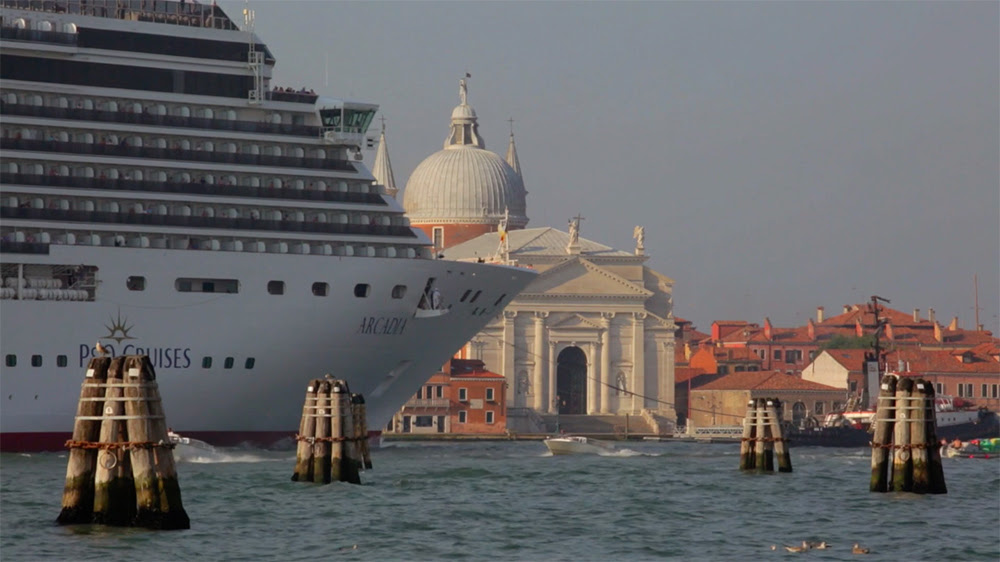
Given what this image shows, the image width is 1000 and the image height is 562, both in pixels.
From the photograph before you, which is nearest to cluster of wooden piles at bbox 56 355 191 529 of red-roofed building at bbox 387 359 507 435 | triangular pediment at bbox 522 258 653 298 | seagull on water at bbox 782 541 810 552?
seagull on water at bbox 782 541 810 552

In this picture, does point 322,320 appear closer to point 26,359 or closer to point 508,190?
point 26,359

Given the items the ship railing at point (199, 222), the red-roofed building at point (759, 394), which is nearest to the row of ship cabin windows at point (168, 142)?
the ship railing at point (199, 222)

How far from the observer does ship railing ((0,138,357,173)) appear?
50500 millimetres

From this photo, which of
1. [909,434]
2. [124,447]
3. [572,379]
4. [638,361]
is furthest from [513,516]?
[572,379]

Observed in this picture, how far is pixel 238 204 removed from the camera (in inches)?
2058

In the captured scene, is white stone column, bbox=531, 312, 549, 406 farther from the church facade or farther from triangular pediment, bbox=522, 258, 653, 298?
triangular pediment, bbox=522, 258, 653, 298

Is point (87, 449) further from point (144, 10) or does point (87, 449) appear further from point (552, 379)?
point (552, 379)

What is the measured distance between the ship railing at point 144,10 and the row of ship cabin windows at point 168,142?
10.0 ft

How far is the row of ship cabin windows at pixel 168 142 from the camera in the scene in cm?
5088

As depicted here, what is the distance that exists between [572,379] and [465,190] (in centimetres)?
1459

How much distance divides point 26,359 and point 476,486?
13.0 metres

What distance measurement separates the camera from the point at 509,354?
111 metres

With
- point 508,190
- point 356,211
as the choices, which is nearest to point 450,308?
point 356,211

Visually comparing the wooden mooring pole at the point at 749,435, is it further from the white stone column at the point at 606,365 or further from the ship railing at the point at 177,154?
the white stone column at the point at 606,365
